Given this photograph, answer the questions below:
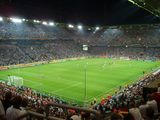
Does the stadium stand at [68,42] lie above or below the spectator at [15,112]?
above

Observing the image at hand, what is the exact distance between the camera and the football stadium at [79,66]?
13.3 m

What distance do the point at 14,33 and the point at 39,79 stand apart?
3547cm

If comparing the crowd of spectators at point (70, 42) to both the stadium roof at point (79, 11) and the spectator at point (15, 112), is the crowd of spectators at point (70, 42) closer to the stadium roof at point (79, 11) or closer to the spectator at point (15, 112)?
the stadium roof at point (79, 11)

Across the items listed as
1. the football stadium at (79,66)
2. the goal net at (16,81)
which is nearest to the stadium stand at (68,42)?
the football stadium at (79,66)

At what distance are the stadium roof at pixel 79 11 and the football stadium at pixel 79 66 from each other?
1.67 m

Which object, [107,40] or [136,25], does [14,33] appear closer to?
[107,40]

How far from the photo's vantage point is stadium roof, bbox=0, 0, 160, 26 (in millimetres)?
58188

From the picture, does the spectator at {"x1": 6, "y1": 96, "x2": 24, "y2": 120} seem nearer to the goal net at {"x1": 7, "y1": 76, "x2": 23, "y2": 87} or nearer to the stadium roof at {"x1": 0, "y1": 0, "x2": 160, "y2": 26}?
the goal net at {"x1": 7, "y1": 76, "x2": 23, "y2": 87}

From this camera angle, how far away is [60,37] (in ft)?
280

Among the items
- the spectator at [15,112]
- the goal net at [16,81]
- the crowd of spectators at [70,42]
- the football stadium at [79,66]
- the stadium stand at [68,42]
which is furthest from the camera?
the crowd of spectators at [70,42]

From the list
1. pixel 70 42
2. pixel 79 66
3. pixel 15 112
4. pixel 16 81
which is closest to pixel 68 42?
pixel 70 42

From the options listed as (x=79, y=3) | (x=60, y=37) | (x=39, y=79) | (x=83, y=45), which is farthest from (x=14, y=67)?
(x=83, y=45)

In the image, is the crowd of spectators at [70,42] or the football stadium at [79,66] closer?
the football stadium at [79,66]

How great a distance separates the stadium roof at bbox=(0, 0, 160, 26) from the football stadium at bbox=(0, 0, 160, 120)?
5.48 ft
